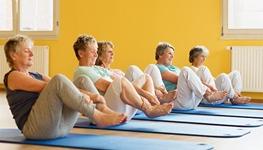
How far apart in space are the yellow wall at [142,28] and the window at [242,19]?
9 centimetres

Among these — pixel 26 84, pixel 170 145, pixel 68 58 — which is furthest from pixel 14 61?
pixel 68 58

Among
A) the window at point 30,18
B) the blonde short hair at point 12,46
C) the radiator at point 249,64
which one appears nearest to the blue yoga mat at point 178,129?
the blonde short hair at point 12,46

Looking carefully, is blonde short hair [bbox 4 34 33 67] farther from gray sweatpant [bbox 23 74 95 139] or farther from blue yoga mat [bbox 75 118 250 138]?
blue yoga mat [bbox 75 118 250 138]

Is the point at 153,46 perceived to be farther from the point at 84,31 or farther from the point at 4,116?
the point at 4,116

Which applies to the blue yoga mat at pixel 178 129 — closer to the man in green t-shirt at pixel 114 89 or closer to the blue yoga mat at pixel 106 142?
the man in green t-shirt at pixel 114 89

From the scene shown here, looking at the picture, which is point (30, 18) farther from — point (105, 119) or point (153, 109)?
point (105, 119)

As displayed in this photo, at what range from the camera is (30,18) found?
897cm

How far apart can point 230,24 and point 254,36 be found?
0.40 meters

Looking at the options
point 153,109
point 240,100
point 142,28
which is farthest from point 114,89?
point 142,28

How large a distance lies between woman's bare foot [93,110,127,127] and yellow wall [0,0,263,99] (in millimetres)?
4301

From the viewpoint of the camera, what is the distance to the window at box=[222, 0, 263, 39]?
7.48 m

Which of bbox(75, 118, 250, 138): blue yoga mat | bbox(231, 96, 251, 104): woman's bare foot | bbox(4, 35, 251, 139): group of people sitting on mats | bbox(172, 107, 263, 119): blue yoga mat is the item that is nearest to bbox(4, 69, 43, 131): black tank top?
bbox(4, 35, 251, 139): group of people sitting on mats

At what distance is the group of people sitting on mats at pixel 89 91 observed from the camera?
3.27m

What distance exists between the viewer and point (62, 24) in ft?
28.6
